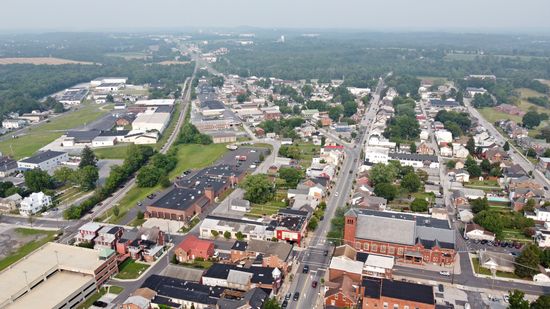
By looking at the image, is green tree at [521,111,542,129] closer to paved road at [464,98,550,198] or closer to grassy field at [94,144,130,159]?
paved road at [464,98,550,198]

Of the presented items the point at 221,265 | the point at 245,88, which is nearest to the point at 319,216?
the point at 221,265

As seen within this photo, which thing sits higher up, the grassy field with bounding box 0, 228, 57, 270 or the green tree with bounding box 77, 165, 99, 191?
the green tree with bounding box 77, 165, 99, 191

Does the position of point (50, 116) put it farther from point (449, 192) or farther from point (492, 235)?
point (492, 235)

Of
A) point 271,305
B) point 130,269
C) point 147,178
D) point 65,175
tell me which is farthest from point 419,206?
point 65,175

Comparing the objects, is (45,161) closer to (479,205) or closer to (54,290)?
(54,290)

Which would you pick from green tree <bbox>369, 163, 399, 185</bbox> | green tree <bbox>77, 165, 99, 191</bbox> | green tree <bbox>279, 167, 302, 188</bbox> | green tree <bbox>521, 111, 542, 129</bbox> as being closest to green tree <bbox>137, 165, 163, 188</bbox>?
green tree <bbox>77, 165, 99, 191</bbox>

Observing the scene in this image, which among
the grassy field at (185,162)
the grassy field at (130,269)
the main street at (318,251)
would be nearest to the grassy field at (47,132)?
the grassy field at (185,162)
